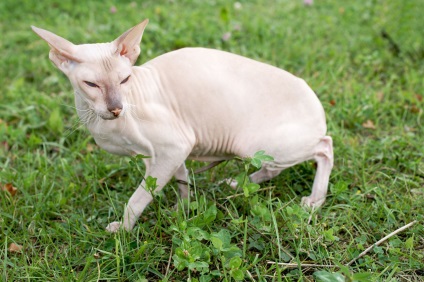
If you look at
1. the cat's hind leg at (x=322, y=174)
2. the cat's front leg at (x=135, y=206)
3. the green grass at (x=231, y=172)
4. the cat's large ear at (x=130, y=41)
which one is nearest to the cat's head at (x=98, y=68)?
the cat's large ear at (x=130, y=41)

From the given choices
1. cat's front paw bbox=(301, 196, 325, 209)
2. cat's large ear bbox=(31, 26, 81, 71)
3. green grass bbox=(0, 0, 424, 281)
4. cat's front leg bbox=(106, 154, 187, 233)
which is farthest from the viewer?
cat's front paw bbox=(301, 196, 325, 209)

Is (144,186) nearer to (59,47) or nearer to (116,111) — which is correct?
(116,111)

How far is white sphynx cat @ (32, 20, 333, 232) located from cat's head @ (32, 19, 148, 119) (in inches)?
1.5

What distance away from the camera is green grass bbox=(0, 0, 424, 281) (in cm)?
239

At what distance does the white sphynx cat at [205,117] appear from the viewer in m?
2.42

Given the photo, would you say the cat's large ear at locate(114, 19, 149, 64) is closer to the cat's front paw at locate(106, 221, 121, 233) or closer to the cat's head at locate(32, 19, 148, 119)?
the cat's head at locate(32, 19, 148, 119)

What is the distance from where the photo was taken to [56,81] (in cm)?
404

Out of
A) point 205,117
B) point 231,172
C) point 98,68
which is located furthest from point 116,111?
point 231,172

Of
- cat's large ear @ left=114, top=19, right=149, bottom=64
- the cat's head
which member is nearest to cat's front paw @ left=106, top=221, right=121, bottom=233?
the cat's head

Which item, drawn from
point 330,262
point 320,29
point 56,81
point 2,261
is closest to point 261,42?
point 320,29

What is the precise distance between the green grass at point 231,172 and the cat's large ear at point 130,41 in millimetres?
447

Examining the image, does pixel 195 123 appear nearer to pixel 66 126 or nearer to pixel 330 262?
pixel 330 262

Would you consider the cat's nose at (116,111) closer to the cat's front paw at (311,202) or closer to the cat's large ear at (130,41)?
the cat's large ear at (130,41)

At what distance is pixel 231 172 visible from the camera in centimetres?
310
